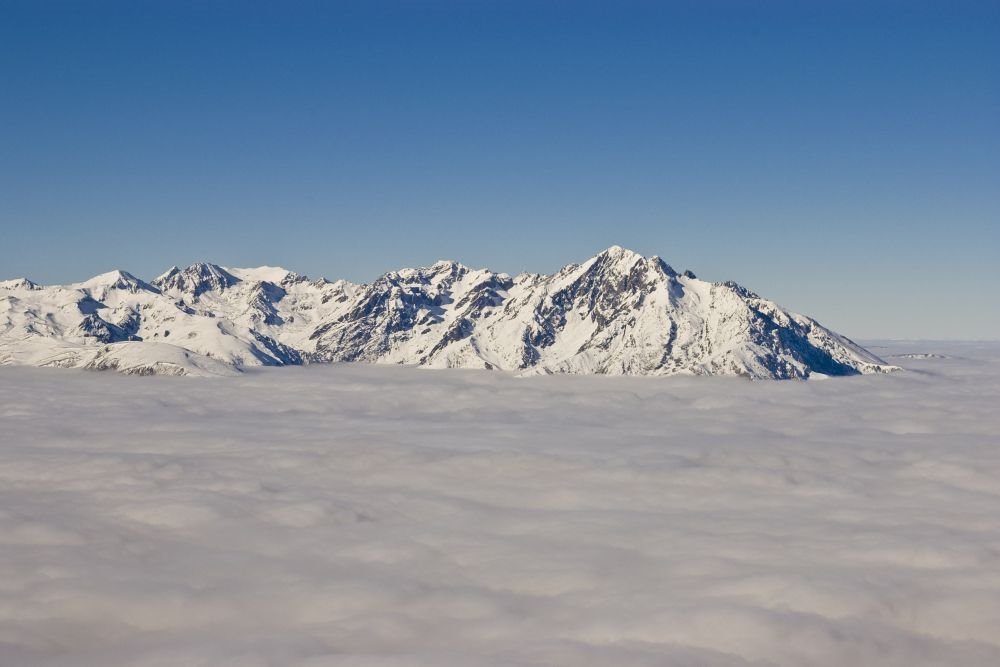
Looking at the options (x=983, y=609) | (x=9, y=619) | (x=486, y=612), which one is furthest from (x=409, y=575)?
(x=983, y=609)

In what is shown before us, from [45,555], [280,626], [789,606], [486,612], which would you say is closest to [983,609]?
[789,606]

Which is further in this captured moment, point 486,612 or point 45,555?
point 45,555

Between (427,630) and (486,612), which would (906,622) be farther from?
(427,630)

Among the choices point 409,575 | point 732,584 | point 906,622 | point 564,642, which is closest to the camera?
point 564,642

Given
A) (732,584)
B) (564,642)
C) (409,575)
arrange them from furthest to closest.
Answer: (409,575)
(732,584)
(564,642)

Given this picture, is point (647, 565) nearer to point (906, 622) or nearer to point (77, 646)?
A: point (906, 622)

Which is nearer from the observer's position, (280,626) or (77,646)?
(77,646)

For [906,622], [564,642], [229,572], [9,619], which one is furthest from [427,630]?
[906,622]
